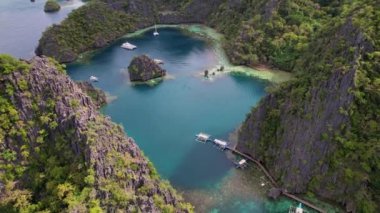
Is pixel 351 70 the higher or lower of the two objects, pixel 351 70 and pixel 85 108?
the higher

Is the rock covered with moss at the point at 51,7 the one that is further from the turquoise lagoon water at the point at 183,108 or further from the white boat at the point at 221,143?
the white boat at the point at 221,143

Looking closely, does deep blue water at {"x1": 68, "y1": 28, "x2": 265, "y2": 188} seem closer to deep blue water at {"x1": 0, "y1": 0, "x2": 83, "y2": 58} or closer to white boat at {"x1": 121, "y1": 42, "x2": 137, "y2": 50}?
white boat at {"x1": 121, "y1": 42, "x2": 137, "y2": 50}

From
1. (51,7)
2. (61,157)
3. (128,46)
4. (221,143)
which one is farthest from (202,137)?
(51,7)

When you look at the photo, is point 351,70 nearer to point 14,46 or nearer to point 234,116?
point 234,116

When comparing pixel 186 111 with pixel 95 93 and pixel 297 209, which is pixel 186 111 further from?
pixel 297 209

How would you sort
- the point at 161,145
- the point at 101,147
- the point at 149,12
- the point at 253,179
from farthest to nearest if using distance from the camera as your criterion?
the point at 149,12
the point at 161,145
the point at 253,179
the point at 101,147

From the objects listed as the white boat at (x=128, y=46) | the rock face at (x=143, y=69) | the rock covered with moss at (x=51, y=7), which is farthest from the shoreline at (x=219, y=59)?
the rock covered with moss at (x=51, y=7)

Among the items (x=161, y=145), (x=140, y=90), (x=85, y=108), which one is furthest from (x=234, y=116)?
(x=85, y=108)
